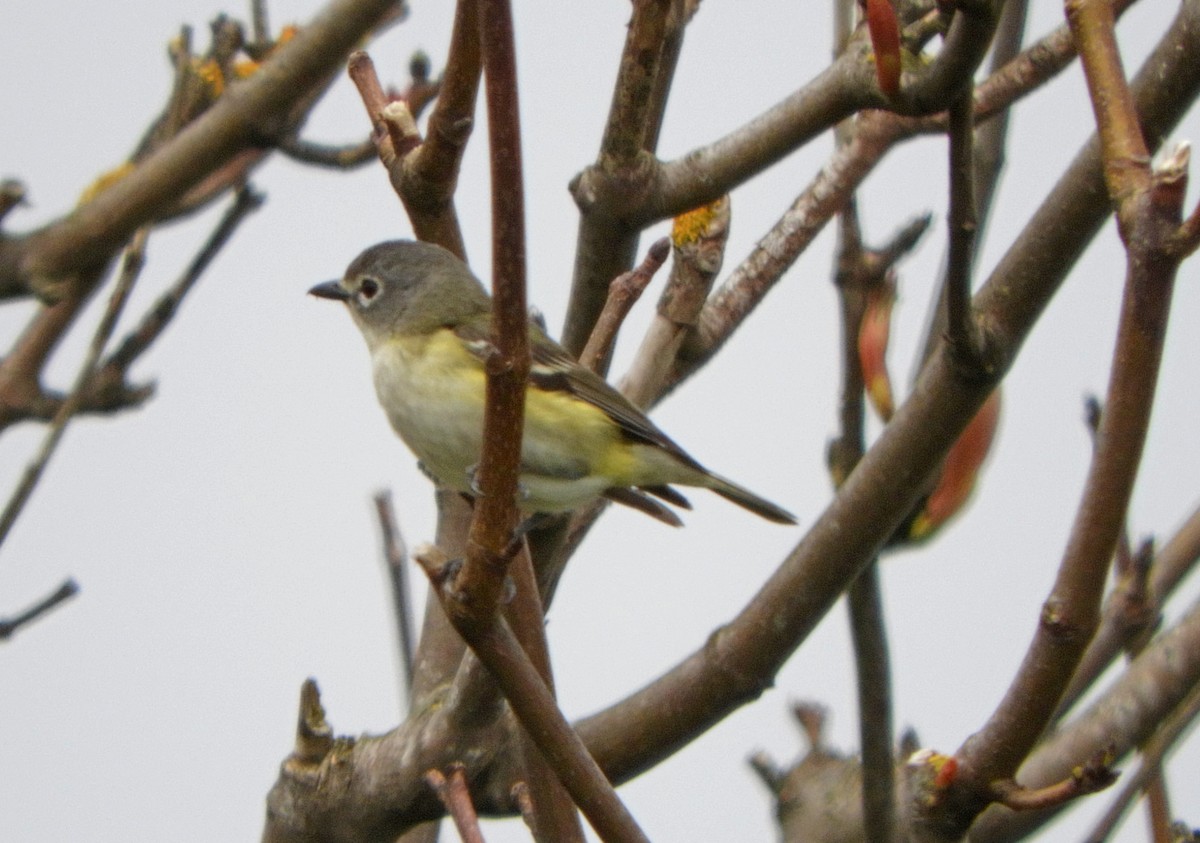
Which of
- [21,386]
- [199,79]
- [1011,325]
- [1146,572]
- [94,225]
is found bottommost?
[1146,572]

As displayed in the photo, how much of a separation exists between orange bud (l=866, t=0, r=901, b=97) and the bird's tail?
205cm

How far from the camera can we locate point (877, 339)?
259cm

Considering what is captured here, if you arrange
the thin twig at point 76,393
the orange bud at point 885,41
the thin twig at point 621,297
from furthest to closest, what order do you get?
1. the thin twig at point 621,297
2. the thin twig at point 76,393
3. the orange bud at point 885,41

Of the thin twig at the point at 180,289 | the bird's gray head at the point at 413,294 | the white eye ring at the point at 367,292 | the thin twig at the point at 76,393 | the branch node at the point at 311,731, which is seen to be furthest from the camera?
the white eye ring at the point at 367,292

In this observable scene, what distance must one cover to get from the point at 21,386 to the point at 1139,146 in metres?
2.74

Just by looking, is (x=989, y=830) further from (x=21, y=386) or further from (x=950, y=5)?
(x=21, y=386)

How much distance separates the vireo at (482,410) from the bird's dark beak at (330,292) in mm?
334

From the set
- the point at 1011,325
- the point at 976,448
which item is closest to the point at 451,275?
the point at 976,448

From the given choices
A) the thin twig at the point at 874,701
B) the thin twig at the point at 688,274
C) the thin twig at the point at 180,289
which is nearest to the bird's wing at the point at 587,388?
the thin twig at the point at 688,274

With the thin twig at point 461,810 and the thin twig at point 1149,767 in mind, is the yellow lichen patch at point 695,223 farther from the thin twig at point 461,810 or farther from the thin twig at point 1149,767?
the thin twig at point 461,810

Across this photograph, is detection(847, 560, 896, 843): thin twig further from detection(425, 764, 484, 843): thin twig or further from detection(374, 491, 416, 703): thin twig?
detection(374, 491, 416, 703): thin twig

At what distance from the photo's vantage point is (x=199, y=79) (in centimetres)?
372

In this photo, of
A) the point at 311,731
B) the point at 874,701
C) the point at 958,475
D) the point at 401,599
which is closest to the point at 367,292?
the point at 401,599

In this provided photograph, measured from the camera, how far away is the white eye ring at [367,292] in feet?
14.5
